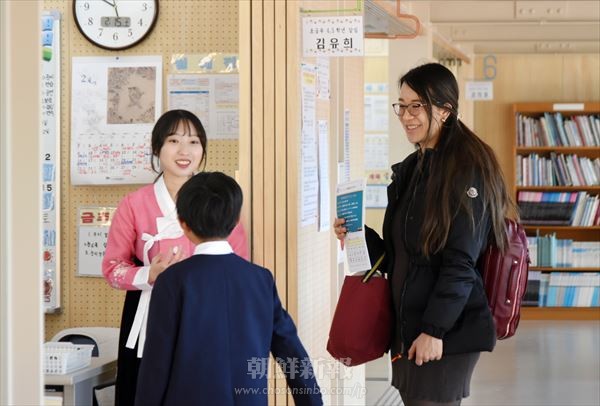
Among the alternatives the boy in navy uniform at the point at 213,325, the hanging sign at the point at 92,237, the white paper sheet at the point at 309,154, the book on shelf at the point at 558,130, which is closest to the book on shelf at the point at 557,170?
the book on shelf at the point at 558,130

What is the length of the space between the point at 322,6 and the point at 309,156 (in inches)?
27.9

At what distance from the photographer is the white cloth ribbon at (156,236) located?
3.48 m

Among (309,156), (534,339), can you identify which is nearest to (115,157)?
(309,156)

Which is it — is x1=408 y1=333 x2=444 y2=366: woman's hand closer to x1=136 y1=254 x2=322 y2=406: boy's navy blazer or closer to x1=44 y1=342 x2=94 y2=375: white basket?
x1=136 y1=254 x2=322 y2=406: boy's navy blazer

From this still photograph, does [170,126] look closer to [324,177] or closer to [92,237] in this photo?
[92,237]

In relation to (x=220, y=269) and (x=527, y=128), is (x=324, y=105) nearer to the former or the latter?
(x=220, y=269)

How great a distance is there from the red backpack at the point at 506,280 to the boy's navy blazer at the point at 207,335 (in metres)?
0.78

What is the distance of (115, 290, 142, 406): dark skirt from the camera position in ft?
11.5

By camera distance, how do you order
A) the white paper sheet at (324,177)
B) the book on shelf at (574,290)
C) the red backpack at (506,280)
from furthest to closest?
the book on shelf at (574,290)
the white paper sheet at (324,177)
the red backpack at (506,280)

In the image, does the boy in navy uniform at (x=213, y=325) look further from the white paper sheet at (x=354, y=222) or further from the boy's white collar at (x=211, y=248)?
the white paper sheet at (x=354, y=222)

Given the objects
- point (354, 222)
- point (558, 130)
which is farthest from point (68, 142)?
point (558, 130)

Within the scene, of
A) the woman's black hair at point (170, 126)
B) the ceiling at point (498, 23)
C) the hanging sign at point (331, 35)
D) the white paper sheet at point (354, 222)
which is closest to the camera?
the white paper sheet at point (354, 222)

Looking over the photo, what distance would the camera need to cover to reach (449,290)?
3098 millimetres

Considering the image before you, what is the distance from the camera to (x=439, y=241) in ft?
10.4
